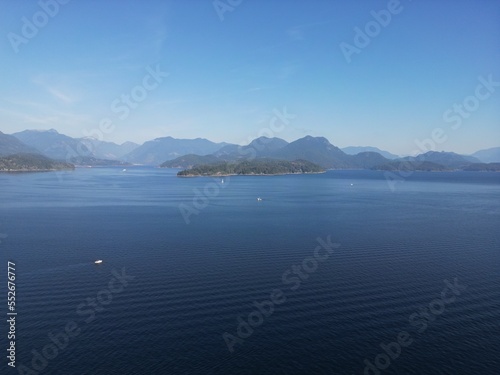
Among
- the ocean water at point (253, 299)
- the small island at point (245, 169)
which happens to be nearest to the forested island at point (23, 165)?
the small island at point (245, 169)

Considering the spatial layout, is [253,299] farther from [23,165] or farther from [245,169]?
[23,165]

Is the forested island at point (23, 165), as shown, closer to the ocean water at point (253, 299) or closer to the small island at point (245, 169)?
the small island at point (245, 169)

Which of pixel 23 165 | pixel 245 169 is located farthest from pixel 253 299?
pixel 23 165

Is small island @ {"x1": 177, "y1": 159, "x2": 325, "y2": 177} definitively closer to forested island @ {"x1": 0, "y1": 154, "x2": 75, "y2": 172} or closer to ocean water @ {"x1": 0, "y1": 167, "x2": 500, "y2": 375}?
forested island @ {"x1": 0, "y1": 154, "x2": 75, "y2": 172}

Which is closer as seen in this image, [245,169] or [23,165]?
[245,169]

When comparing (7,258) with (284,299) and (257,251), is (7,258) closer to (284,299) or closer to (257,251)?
(257,251)

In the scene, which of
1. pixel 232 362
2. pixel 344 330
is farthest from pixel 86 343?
pixel 344 330

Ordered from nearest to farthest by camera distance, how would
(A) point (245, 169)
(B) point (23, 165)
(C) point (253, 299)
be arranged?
(C) point (253, 299) < (A) point (245, 169) < (B) point (23, 165)

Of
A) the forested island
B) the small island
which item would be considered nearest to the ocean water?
the small island
